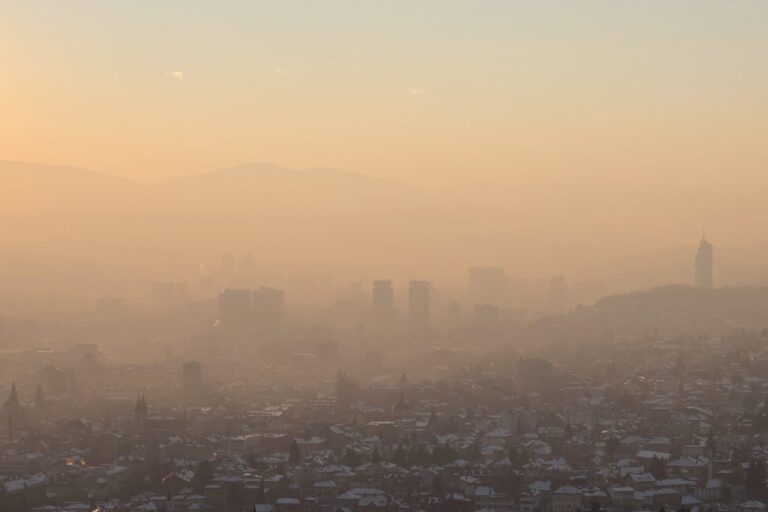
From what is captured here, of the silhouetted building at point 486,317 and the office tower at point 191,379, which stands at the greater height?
the silhouetted building at point 486,317

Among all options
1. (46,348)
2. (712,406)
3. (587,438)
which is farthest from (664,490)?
(46,348)

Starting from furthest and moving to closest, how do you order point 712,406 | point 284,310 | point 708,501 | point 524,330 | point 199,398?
point 284,310 → point 524,330 → point 199,398 → point 712,406 → point 708,501

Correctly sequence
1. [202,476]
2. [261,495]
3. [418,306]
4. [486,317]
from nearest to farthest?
[261,495]
[202,476]
[486,317]
[418,306]

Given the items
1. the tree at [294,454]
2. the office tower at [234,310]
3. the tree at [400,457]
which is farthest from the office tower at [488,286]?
the tree at [294,454]

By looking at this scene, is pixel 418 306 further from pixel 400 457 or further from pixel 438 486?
pixel 438 486

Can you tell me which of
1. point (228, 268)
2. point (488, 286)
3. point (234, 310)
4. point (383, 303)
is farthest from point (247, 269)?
point (234, 310)

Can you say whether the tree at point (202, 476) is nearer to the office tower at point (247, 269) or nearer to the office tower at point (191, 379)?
the office tower at point (191, 379)

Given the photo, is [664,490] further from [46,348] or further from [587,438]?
[46,348]
